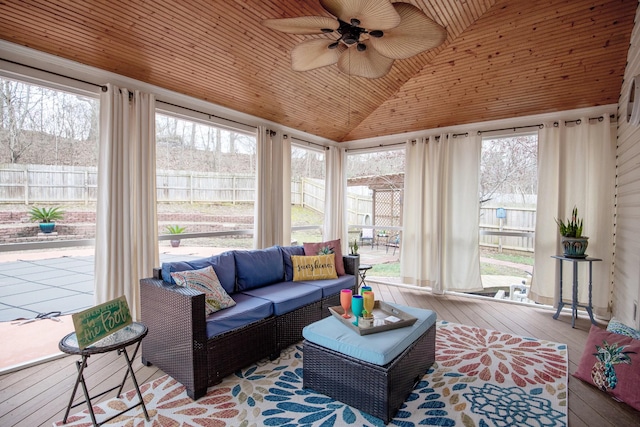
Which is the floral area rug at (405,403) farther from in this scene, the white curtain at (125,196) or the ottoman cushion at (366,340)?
the white curtain at (125,196)

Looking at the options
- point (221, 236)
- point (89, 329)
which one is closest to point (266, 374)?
point (89, 329)

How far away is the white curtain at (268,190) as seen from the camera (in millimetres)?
4445

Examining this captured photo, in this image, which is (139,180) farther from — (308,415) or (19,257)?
(308,415)

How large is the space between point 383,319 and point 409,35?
1908mm

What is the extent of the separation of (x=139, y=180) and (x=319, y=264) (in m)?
2.07

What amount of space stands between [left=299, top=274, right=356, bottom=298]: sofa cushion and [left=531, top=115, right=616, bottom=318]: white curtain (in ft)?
8.12

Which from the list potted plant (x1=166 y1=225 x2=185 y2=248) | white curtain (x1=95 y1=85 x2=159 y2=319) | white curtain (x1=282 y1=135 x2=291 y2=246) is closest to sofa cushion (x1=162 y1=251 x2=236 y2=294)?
white curtain (x1=95 y1=85 x2=159 y2=319)

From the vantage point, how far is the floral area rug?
1954mm

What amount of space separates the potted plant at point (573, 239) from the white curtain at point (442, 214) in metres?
1.09

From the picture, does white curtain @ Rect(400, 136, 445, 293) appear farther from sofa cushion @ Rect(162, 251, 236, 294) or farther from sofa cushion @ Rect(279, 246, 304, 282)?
sofa cushion @ Rect(162, 251, 236, 294)

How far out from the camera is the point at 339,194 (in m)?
5.87

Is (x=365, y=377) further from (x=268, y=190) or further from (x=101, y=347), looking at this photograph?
(x=268, y=190)

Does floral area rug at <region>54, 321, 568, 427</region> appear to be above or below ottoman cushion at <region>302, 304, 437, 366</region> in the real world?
below

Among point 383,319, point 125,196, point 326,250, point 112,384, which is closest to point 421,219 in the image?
point 326,250
